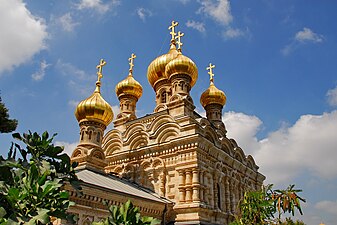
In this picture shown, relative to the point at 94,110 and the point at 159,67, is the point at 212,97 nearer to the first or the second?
the point at 159,67

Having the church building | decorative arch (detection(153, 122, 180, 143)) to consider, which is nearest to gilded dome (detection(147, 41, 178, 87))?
the church building

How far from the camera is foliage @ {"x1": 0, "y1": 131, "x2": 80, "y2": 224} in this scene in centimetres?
452

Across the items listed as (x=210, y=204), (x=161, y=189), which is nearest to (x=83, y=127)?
(x=161, y=189)

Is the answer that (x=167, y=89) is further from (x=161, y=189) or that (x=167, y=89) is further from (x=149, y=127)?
(x=161, y=189)

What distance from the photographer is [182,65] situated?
56.9ft

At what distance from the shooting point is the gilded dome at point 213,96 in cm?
2072

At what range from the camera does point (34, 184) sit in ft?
15.5

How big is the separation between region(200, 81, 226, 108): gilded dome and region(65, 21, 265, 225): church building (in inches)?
64.3

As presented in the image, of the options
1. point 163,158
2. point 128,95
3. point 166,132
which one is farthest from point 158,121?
point 128,95

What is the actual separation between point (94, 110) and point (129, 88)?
446cm

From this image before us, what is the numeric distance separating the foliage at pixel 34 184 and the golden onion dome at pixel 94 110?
1025 cm

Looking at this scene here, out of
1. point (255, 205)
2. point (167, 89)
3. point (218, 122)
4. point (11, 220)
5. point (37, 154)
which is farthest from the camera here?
point (218, 122)

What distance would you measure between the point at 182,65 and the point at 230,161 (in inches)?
220

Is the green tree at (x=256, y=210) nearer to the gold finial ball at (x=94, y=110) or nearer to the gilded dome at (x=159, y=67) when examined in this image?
the gold finial ball at (x=94, y=110)
